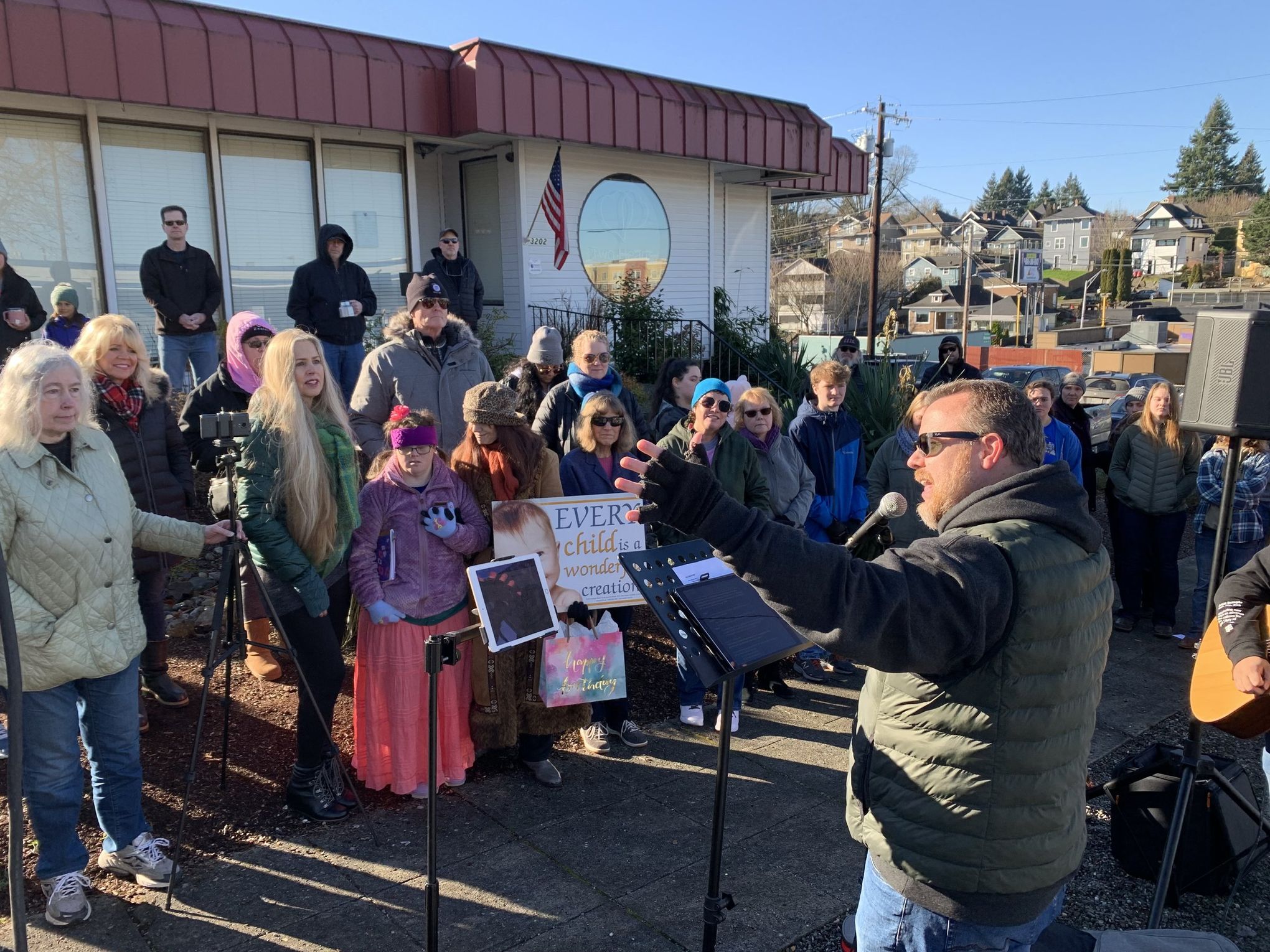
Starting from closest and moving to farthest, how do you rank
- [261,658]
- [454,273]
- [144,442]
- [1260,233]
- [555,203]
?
[144,442], [261,658], [454,273], [555,203], [1260,233]

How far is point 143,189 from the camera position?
9.62 m

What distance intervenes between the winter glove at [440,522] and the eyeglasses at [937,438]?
2.55m

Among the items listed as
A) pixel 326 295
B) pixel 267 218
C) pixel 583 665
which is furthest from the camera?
pixel 267 218

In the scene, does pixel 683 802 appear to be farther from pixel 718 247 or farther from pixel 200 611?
pixel 718 247

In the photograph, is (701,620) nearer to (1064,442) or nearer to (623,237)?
(1064,442)

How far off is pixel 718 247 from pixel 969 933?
14.0 m

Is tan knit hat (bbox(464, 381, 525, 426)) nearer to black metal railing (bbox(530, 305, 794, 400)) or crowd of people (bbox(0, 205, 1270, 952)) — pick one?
crowd of people (bbox(0, 205, 1270, 952))

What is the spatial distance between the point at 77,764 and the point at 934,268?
98269mm

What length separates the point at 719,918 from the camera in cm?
266

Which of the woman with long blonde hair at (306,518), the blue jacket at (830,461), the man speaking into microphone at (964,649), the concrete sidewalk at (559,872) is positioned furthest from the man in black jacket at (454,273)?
the man speaking into microphone at (964,649)

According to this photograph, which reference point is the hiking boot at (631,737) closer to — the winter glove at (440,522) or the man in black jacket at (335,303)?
the winter glove at (440,522)

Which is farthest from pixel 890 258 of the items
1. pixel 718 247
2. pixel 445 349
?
pixel 445 349

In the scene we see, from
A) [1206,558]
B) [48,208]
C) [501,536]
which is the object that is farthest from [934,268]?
[501,536]

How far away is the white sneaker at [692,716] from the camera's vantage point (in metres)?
5.30
